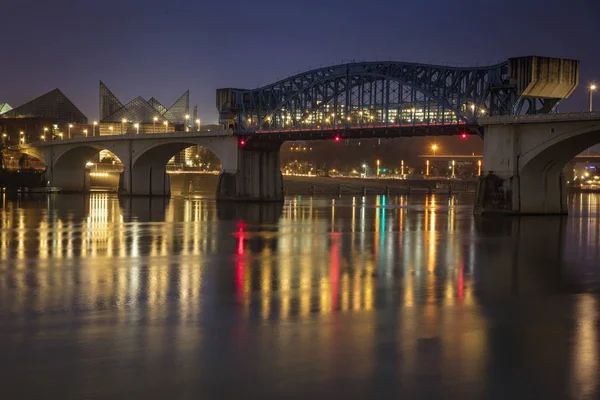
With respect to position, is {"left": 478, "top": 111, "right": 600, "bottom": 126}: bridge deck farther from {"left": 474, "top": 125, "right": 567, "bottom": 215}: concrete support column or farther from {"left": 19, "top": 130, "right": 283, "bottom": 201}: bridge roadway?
{"left": 19, "top": 130, "right": 283, "bottom": 201}: bridge roadway

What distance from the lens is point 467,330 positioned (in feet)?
54.5

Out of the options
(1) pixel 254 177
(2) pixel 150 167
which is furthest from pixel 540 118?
(2) pixel 150 167

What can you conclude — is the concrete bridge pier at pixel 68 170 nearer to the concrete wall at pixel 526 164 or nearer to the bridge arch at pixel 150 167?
the bridge arch at pixel 150 167

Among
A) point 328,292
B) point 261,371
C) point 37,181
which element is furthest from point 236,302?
point 37,181

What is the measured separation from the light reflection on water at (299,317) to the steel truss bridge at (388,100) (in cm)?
3412

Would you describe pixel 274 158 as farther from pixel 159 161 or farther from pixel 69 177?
pixel 69 177

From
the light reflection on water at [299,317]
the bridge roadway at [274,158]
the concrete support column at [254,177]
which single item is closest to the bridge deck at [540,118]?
the bridge roadway at [274,158]

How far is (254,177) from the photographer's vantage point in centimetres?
9325

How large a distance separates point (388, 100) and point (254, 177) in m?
19.0

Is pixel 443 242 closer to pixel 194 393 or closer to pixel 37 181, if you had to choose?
pixel 194 393

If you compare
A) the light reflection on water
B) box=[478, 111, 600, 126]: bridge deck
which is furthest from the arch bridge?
the light reflection on water

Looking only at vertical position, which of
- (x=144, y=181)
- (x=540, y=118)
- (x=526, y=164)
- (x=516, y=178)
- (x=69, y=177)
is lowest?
(x=144, y=181)

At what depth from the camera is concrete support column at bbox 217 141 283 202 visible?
9225 cm

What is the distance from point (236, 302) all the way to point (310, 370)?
6560 millimetres
